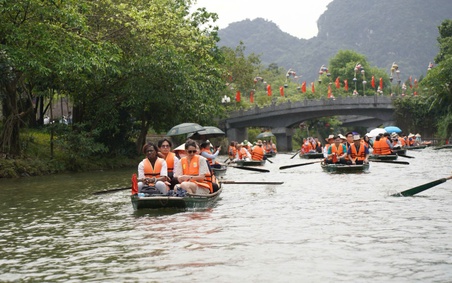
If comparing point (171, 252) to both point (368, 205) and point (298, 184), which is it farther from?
point (298, 184)

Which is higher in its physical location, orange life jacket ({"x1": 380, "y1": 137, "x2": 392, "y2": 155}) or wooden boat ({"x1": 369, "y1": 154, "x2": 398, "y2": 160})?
orange life jacket ({"x1": 380, "y1": 137, "x2": 392, "y2": 155})

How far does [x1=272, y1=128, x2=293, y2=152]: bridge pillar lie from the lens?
8184 centimetres

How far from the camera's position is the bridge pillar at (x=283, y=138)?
8184 cm

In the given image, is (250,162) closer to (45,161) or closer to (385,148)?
(385,148)

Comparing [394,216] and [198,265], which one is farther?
[394,216]

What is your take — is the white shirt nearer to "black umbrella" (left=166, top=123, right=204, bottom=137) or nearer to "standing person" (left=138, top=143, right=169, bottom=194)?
"standing person" (left=138, top=143, right=169, bottom=194)

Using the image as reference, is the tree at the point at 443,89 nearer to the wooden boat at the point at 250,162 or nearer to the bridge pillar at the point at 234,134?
the bridge pillar at the point at 234,134

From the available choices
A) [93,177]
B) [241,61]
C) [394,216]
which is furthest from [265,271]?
[241,61]

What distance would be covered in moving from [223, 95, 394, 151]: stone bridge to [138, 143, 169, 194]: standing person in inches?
2427

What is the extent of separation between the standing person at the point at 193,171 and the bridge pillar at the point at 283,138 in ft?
218

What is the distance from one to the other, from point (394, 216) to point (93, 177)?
60.7 feet

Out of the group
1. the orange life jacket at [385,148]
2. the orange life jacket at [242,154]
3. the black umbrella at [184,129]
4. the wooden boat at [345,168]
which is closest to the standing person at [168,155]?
the black umbrella at [184,129]

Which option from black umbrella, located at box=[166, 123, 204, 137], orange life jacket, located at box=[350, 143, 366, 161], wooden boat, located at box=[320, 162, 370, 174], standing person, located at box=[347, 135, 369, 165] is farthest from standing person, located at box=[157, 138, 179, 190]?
orange life jacket, located at box=[350, 143, 366, 161]

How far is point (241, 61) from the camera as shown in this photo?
76.8 m
